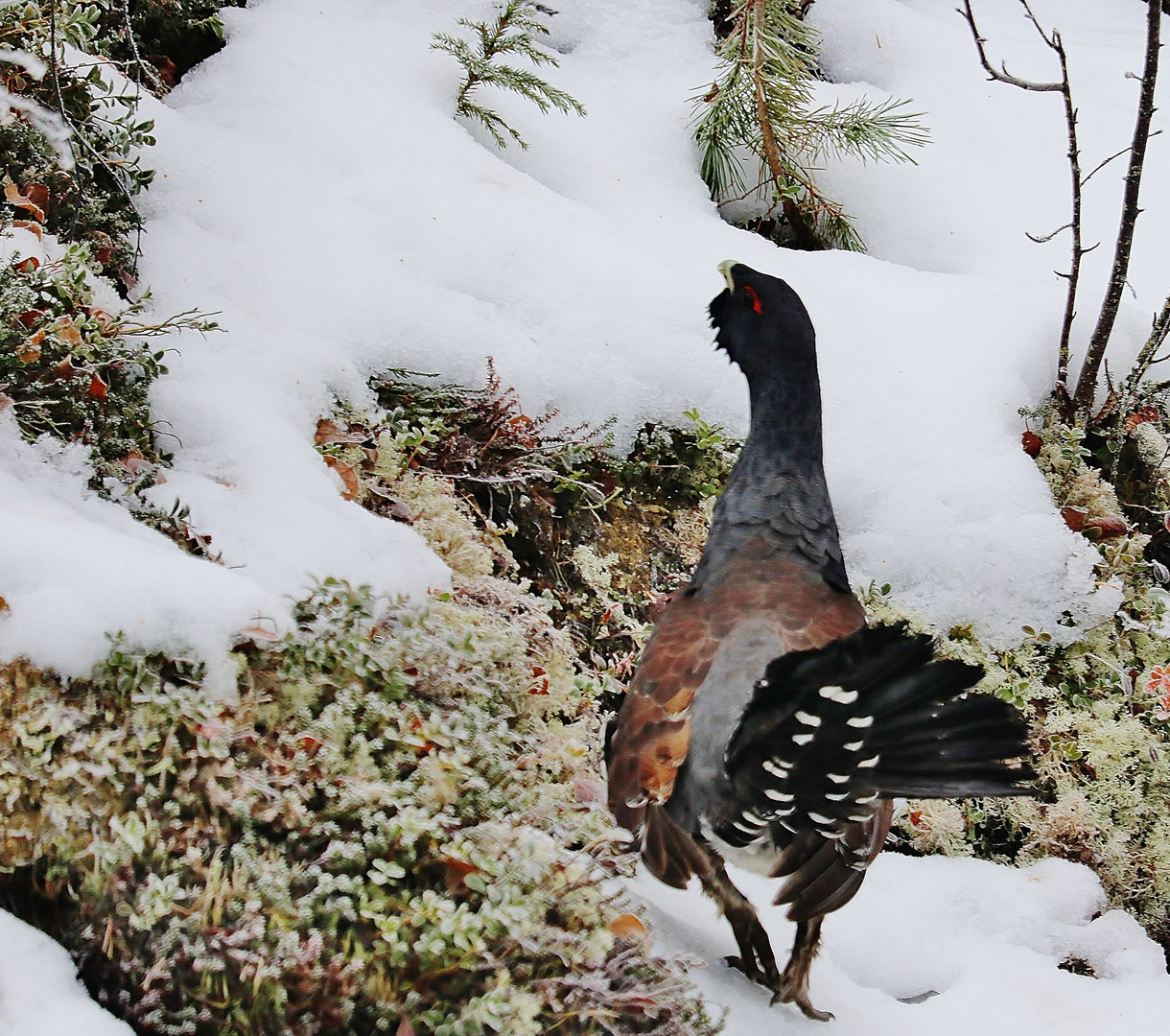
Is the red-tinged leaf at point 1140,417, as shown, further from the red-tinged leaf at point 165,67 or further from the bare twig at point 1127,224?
the red-tinged leaf at point 165,67

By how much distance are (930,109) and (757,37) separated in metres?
1.26

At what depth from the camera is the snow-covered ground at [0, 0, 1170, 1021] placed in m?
2.44

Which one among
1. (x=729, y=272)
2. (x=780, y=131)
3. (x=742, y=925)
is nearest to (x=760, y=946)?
(x=742, y=925)

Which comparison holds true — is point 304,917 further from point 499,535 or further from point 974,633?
point 974,633

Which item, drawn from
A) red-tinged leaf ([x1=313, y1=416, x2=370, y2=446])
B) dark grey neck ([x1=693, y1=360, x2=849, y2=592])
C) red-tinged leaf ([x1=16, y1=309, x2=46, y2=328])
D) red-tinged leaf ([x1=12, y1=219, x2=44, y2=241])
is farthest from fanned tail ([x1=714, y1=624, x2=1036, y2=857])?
red-tinged leaf ([x1=12, y1=219, x2=44, y2=241])

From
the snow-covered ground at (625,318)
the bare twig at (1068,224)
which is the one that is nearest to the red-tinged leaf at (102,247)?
the snow-covered ground at (625,318)

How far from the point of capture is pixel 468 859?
1.89 m

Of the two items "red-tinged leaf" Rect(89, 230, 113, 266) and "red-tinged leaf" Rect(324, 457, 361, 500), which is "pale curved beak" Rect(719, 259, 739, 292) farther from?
"red-tinged leaf" Rect(89, 230, 113, 266)

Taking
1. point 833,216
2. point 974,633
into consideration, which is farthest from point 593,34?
point 974,633

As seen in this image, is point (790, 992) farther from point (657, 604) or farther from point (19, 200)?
point (19, 200)

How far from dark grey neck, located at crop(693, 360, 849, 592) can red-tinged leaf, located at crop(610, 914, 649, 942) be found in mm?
1023

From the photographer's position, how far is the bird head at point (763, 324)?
118 inches

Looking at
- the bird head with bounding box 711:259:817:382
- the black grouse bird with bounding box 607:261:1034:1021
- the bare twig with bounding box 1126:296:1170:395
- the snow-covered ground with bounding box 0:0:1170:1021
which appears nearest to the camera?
the black grouse bird with bounding box 607:261:1034:1021

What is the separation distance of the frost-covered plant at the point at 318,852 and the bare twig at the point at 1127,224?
275 cm
